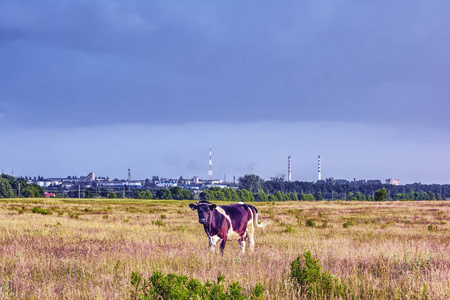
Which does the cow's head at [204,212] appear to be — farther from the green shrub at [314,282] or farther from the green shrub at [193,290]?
the green shrub at [193,290]

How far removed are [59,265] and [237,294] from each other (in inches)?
257

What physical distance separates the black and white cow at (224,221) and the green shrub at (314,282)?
14.8ft

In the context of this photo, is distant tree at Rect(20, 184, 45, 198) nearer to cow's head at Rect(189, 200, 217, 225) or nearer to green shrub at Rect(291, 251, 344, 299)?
cow's head at Rect(189, 200, 217, 225)

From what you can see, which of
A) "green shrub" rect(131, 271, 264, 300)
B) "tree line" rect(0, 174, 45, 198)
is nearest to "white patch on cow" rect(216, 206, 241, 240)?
"green shrub" rect(131, 271, 264, 300)

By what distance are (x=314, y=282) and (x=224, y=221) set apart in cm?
538

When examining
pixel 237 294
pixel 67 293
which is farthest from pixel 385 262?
pixel 67 293

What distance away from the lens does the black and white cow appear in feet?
40.6

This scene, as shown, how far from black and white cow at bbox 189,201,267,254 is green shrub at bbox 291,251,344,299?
4.51 m

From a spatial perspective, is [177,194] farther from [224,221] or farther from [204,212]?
[204,212]

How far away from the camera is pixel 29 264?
10320mm

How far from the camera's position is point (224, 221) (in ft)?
42.3

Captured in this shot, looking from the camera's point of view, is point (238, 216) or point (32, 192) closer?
point (238, 216)

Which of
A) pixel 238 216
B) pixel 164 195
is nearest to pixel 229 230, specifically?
pixel 238 216

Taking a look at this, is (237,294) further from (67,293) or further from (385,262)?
(385,262)
